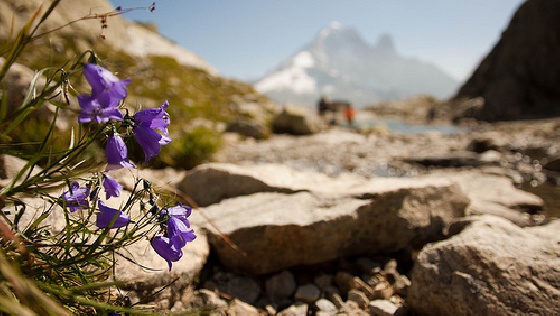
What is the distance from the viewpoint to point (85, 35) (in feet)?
75.5

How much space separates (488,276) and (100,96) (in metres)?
2.78

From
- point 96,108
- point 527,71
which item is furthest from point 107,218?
point 527,71

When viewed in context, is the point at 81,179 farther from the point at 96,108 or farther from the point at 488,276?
the point at 488,276

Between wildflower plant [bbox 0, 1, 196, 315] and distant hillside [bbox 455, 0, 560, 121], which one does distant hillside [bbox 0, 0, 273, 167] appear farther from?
distant hillside [bbox 455, 0, 560, 121]

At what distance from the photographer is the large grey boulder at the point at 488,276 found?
233cm

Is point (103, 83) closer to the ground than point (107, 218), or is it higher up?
higher up

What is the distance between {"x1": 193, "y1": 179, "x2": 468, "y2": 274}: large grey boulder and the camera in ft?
A: 10.5

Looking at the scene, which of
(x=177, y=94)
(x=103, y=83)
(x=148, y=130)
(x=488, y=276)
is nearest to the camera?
(x=103, y=83)

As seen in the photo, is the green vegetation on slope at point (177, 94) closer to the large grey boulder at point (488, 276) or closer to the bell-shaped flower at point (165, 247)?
the large grey boulder at point (488, 276)

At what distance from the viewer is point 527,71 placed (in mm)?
53062

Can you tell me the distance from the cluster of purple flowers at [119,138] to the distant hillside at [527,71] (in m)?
48.6

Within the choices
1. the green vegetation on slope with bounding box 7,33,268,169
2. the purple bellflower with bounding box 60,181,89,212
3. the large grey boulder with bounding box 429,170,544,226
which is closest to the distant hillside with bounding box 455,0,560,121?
the green vegetation on slope with bounding box 7,33,268,169

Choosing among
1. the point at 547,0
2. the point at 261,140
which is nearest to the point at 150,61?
the point at 261,140

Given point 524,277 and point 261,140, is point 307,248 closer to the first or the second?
point 524,277
